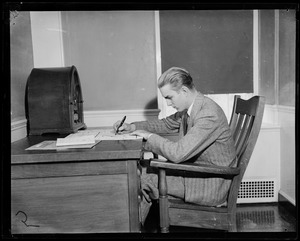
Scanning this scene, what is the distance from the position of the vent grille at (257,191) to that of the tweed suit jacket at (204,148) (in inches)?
55.4

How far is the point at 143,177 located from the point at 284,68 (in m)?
1.84

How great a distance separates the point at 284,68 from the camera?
122 inches

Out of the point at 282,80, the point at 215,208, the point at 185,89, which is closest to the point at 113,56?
the point at 185,89

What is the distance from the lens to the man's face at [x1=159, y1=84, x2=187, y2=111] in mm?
2102

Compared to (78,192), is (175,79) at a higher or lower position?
higher

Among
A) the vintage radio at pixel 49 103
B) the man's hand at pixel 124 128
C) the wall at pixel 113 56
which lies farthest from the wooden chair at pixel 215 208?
the wall at pixel 113 56

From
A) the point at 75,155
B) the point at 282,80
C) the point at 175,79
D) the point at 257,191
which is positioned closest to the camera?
the point at 75,155

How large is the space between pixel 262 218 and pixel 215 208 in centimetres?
130

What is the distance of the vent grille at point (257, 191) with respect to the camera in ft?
10.8

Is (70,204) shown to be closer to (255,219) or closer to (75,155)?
(75,155)

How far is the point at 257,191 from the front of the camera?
3314 millimetres

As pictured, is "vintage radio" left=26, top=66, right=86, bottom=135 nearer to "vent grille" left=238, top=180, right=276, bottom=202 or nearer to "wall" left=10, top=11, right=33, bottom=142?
"wall" left=10, top=11, right=33, bottom=142

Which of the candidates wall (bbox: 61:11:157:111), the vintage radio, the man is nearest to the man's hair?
the man

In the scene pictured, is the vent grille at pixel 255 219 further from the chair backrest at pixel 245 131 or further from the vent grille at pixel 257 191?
the chair backrest at pixel 245 131
